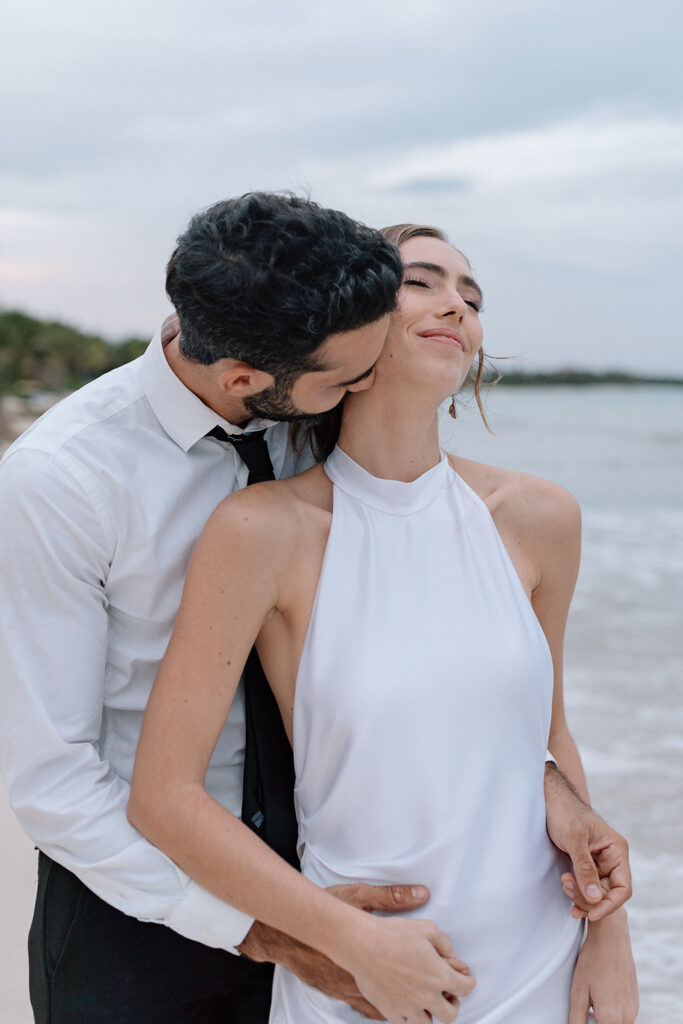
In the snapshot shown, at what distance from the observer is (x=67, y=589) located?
1811 mm

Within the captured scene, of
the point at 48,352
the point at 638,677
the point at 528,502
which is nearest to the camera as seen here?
the point at 528,502

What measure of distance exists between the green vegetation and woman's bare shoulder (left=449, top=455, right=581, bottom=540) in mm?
25891

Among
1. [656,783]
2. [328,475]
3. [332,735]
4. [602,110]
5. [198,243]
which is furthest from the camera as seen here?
[602,110]

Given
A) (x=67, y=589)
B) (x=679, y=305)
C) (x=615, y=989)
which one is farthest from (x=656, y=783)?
(x=679, y=305)

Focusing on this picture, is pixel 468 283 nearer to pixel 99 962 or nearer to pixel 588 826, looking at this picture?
pixel 588 826

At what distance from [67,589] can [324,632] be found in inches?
19.2

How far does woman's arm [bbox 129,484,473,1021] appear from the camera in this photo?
5.57ft

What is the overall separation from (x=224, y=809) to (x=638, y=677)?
5.89m

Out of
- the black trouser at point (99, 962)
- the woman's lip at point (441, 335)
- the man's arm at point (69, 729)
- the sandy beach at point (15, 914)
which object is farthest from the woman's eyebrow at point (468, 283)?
the sandy beach at point (15, 914)

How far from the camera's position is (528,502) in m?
2.24

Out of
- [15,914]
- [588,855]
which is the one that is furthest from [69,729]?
[15,914]

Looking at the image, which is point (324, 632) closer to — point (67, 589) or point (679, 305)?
point (67, 589)

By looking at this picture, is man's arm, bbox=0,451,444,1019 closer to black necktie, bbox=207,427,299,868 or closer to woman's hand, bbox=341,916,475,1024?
woman's hand, bbox=341,916,475,1024

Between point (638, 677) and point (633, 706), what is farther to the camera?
point (638, 677)
